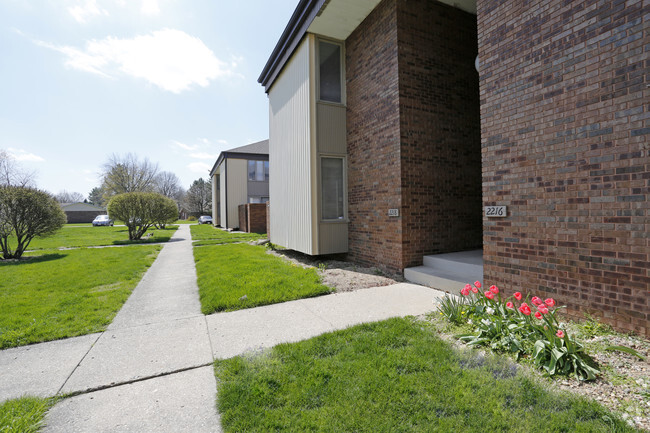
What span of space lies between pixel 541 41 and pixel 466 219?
3.70m

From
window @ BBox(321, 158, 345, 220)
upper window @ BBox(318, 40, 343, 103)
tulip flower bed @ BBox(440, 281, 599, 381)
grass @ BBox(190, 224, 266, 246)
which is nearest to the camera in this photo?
tulip flower bed @ BBox(440, 281, 599, 381)

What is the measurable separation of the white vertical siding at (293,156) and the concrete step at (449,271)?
2633 mm

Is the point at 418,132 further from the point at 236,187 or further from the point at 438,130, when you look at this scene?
the point at 236,187

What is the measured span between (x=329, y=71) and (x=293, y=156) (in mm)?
2376

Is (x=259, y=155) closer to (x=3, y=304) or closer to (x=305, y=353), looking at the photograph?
(x=3, y=304)

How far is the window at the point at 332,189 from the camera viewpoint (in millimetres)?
7434

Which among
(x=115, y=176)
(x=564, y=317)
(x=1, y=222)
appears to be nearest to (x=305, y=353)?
(x=564, y=317)

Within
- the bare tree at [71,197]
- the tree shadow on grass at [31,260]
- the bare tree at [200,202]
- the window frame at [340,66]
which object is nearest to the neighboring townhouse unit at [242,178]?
the tree shadow on grass at [31,260]

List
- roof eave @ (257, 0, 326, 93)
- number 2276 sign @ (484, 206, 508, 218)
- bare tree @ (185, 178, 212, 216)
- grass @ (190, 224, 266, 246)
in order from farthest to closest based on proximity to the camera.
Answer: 1. bare tree @ (185, 178, 212, 216)
2. grass @ (190, 224, 266, 246)
3. roof eave @ (257, 0, 326, 93)
4. number 2276 sign @ (484, 206, 508, 218)

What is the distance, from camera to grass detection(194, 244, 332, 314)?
4.64 m

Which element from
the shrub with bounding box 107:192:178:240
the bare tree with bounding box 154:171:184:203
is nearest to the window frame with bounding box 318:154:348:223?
the shrub with bounding box 107:192:178:240

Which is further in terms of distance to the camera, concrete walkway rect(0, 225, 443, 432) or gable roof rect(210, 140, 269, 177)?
gable roof rect(210, 140, 269, 177)

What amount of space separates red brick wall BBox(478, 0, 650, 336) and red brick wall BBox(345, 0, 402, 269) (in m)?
2.00

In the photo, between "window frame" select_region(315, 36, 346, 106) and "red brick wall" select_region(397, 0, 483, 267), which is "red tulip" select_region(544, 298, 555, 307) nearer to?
"red brick wall" select_region(397, 0, 483, 267)
